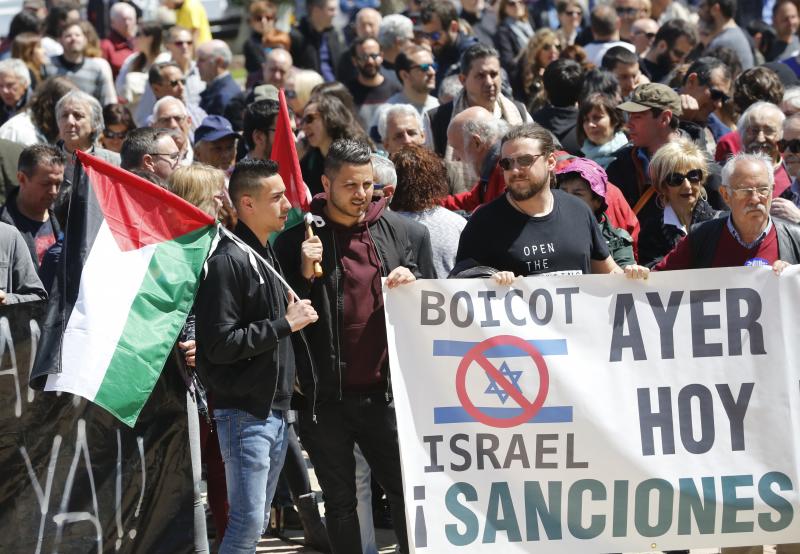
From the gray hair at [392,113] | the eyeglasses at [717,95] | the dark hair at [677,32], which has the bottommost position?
the gray hair at [392,113]

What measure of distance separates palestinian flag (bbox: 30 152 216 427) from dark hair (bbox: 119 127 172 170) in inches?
78.7

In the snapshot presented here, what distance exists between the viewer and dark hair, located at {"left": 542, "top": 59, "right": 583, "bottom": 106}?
9.71 metres

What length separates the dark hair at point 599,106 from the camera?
28.6 feet

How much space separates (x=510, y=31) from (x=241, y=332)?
8.74 m

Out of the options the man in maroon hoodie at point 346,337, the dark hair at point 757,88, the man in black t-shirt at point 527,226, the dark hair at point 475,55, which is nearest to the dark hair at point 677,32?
the dark hair at point 757,88

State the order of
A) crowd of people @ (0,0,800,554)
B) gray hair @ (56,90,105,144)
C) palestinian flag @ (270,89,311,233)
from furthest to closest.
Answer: gray hair @ (56,90,105,144) < palestinian flag @ (270,89,311,233) < crowd of people @ (0,0,800,554)

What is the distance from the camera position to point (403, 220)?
6.20 meters

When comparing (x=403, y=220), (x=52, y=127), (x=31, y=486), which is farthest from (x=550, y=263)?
(x=52, y=127)

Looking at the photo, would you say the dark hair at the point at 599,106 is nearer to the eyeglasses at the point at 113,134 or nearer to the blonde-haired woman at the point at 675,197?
the blonde-haired woman at the point at 675,197

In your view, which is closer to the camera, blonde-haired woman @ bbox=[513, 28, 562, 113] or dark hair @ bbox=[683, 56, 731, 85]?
dark hair @ bbox=[683, 56, 731, 85]

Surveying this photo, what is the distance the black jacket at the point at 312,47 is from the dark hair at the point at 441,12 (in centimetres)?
134

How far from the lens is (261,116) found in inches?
354

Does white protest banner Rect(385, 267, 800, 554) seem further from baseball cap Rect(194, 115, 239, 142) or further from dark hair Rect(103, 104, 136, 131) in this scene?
dark hair Rect(103, 104, 136, 131)

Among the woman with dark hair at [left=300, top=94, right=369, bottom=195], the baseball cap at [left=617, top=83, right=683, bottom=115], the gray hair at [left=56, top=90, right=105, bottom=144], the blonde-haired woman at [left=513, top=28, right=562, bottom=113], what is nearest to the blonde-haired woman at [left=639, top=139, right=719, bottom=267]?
the baseball cap at [left=617, top=83, right=683, bottom=115]
